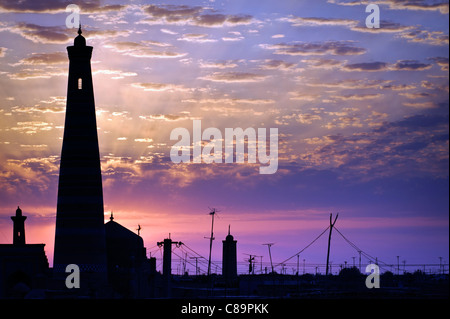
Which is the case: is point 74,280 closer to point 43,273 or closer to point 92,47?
point 43,273

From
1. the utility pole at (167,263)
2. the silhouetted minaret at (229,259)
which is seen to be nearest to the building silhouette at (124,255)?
the utility pole at (167,263)

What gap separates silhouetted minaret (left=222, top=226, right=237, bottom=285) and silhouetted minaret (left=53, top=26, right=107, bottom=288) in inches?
879

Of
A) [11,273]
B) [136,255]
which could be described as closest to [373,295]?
[136,255]

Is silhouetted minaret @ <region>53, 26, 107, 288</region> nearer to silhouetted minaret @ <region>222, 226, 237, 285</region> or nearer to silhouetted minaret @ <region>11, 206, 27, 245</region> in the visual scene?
silhouetted minaret @ <region>11, 206, 27, 245</region>

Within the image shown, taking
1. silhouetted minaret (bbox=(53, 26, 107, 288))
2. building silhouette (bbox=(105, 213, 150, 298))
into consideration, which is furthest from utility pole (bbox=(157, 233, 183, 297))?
silhouetted minaret (bbox=(53, 26, 107, 288))

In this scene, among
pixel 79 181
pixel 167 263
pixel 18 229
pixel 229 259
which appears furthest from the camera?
pixel 229 259

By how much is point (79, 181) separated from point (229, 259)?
25507 millimetres

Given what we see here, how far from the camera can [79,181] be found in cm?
6269

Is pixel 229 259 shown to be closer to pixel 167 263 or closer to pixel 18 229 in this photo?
pixel 167 263

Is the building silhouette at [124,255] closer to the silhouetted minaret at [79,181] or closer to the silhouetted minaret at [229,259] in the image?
the silhouetted minaret at [79,181]

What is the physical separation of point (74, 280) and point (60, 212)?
4.81m

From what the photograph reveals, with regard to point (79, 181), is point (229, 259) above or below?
below

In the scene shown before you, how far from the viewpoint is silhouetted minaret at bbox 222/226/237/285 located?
276 ft

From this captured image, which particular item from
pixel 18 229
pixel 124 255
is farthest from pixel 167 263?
pixel 18 229
